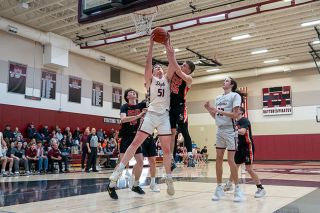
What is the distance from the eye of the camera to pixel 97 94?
833 inches

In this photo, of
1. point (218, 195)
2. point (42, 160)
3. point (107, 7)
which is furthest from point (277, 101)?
point (218, 195)

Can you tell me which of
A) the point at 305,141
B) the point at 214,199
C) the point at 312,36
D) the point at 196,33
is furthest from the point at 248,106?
the point at 214,199

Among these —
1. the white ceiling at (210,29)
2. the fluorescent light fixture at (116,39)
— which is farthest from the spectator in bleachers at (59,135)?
the fluorescent light fixture at (116,39)

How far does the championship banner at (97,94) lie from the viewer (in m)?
20.9

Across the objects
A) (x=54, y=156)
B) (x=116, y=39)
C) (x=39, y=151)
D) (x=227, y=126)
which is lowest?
(x=54, y=156)

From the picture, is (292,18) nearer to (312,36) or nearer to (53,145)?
(312,36)

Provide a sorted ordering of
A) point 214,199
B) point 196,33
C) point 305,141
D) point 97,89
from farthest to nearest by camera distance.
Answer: point 305,141 < point 97,89 < point 196,33 < point 214,199

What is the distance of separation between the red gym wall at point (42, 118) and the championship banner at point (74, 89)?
901 mm

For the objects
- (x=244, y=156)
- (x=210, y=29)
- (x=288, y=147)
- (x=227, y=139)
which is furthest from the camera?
(x=288, y=147)

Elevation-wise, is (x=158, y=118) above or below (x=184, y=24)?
below

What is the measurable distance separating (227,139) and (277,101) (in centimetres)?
2058

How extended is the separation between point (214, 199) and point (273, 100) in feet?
68.9

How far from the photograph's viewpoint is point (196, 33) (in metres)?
17.7

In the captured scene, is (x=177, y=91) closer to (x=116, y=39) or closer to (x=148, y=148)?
(x=148, y=148)
